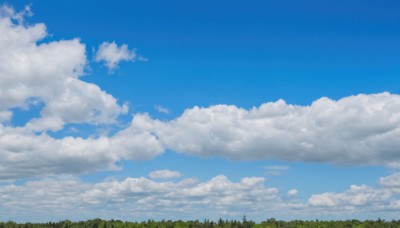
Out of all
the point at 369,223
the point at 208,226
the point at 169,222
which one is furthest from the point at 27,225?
the point at 369,223

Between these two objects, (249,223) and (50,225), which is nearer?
(249,223)

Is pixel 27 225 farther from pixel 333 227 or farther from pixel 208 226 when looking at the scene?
pixel 333 227

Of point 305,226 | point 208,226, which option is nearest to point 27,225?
point 208,226

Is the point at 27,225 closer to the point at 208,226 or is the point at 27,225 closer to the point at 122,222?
the point at 122,222

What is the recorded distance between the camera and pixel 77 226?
125 feet

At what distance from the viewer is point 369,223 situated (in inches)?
1427

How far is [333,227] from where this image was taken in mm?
36688

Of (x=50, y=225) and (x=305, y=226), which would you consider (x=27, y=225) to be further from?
(x=305, y=226)

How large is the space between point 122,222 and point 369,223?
17.4 m

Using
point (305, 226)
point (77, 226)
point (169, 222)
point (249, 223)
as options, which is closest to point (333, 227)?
point (305, 226)

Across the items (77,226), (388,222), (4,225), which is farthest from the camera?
(4,225)

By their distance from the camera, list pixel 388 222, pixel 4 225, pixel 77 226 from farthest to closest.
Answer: pixel 4 225 < pixel 77 226 < pixel 388 222

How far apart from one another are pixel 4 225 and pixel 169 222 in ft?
44.1

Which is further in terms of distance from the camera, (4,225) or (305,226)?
(4,225)
